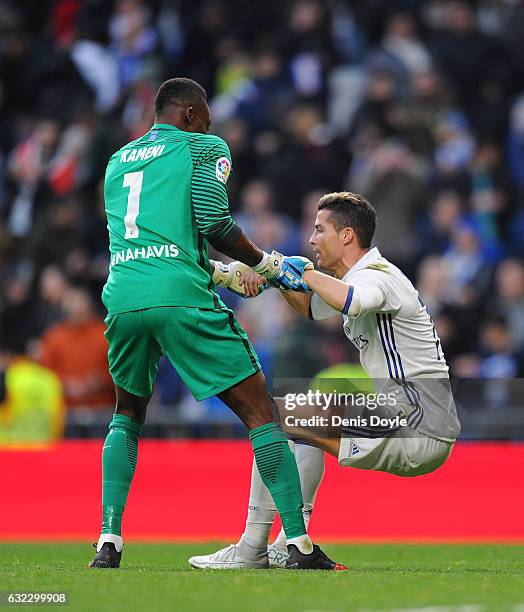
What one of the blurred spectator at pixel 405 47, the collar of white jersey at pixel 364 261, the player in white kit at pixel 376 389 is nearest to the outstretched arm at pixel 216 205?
the player in white kit at pixel 376 389

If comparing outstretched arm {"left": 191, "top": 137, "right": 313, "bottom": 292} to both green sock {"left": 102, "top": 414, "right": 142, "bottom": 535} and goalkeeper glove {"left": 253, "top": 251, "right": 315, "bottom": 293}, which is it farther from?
green sock {"left": 102, "top": 414, "right": 142, "bottom": 535}

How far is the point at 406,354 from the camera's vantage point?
20.8ft

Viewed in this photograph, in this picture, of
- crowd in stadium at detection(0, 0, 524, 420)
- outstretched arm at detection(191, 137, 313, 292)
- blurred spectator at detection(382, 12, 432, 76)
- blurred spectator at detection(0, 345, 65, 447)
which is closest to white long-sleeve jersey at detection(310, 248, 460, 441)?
outstretched arm at detection(191, 137, 313, 292)

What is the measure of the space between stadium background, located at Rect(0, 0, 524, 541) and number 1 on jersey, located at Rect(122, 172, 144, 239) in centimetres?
424

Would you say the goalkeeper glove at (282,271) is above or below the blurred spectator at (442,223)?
below

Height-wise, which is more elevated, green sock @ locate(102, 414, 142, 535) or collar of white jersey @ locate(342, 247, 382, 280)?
collar of white jersey @ locate(342, 247, 382, 280)

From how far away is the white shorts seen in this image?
6.20 m

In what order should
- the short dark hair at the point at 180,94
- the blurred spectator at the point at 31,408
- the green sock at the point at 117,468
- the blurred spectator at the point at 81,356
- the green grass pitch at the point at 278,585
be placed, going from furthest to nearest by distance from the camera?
the blurred spectator at the point at 81,356
the blurred spectator at the point at 31,408
the short dark hair at the point at 180,94
the green sock at the point at 117,468
the green grass pitch at the point at 278,585

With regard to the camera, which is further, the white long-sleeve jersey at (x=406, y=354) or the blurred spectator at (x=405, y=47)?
the blurred spectator at (x=405, y=47)

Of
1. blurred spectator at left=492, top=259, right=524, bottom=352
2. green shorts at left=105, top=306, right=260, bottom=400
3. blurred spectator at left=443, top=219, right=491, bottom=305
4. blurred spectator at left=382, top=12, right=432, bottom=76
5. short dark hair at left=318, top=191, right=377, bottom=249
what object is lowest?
green shorts at left=105, top=306, right=260, bottom=400

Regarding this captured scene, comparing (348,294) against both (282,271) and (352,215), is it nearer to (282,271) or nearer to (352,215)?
(282,271)

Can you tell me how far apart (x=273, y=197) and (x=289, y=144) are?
0.56 m

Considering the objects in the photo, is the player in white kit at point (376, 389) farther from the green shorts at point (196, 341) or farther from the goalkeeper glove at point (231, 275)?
the green shorts at point (196, 341)

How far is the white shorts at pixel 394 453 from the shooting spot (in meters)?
6.20
